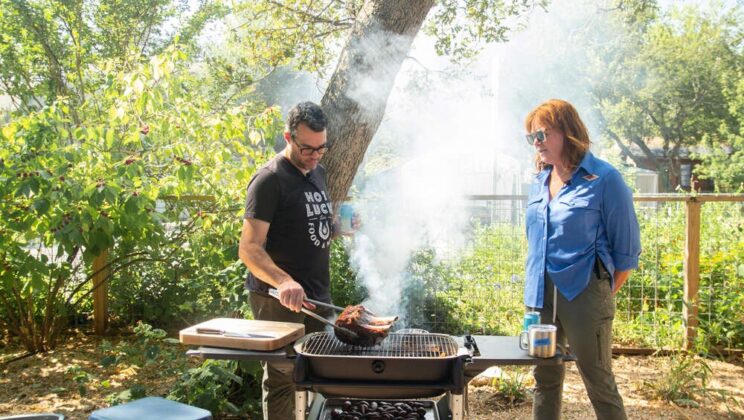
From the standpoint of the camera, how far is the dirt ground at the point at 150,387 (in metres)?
3.95

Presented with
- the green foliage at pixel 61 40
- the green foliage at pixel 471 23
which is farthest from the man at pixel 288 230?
the green foliage at pixel 61 40

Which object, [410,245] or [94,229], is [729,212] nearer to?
[410,245]

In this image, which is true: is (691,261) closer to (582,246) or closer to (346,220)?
(582,246)

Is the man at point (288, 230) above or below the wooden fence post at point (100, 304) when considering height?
above

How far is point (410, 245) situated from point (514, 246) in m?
0.96

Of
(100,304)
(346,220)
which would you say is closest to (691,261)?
(346,220)

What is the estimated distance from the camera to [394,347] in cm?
257

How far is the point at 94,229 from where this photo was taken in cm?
430

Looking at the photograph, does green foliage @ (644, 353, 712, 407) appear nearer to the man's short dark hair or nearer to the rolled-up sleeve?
the rolled-up sleeve

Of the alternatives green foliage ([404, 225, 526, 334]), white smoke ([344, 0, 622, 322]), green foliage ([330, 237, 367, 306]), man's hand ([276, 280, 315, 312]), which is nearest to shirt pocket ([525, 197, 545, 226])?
man's hand ([276, 280, 315, 312])

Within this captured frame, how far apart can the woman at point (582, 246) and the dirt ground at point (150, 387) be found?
50.7 inches

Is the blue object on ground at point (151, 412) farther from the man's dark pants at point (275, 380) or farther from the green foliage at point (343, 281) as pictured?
the green foliage at point (343, 281)

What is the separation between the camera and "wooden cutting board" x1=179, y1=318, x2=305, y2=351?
2400mm

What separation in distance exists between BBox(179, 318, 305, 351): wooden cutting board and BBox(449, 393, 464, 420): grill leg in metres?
0.72
